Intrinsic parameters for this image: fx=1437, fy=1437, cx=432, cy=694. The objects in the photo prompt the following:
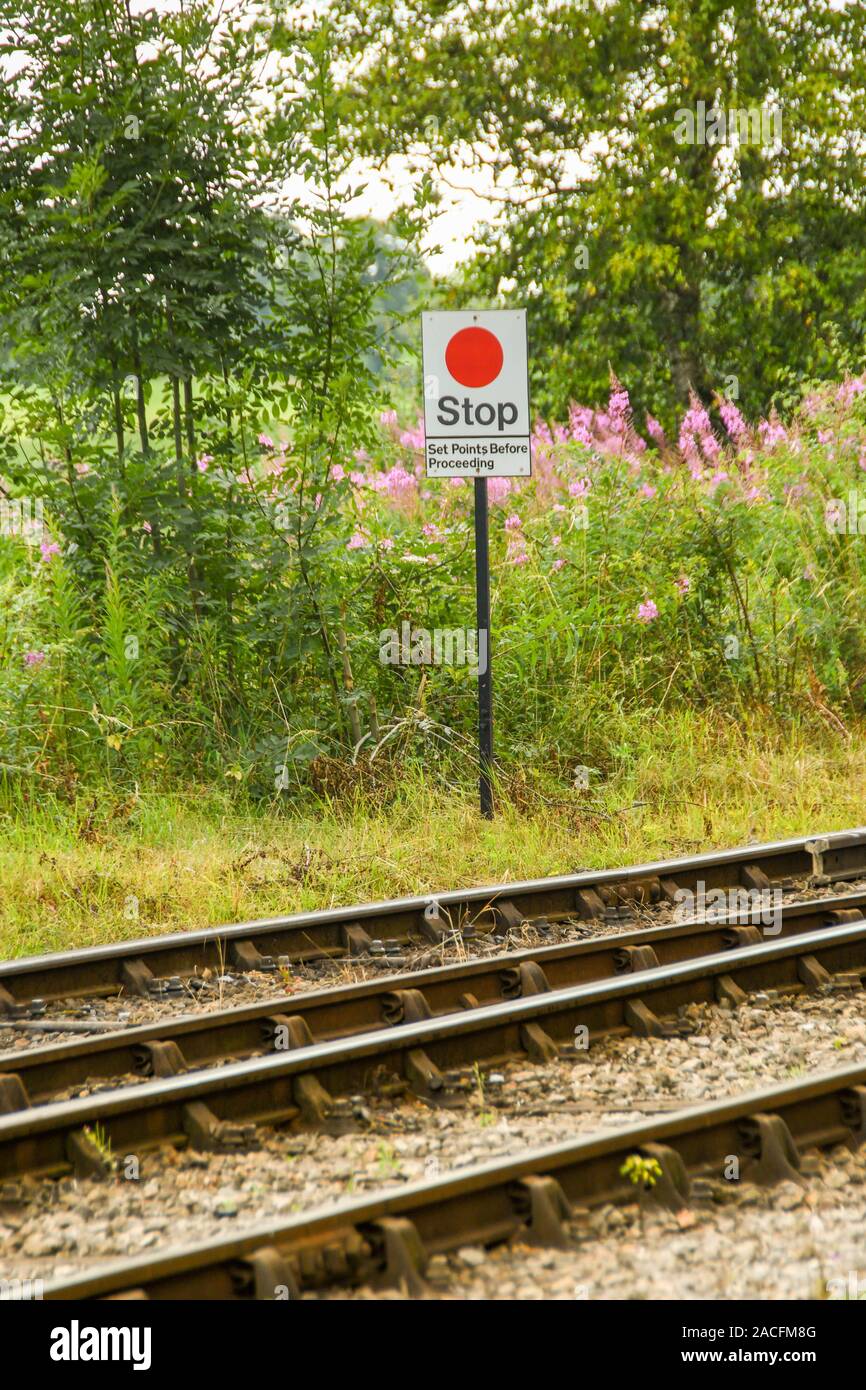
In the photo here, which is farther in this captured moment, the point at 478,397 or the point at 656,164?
the point at 656,164

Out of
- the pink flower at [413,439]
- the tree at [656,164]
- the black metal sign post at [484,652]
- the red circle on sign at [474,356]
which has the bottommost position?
the black metal sign post at [484,652]

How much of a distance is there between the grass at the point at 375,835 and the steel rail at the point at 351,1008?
126cm

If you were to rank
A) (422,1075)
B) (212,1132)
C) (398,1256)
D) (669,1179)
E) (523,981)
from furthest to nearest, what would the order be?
(523,981)
(422,1075)
(212,1132)
(669,1179)
(398,1256)

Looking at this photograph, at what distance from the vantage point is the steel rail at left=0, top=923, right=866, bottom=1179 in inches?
162

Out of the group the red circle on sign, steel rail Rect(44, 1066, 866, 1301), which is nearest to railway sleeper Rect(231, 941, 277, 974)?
steel rail Rect(44, 1066, 866, 1301)

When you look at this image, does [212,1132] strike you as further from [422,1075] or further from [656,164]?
[656,164]

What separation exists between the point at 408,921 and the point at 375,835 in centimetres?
116

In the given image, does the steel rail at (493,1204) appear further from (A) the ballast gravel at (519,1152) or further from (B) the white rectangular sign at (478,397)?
(B) the white rectangular sign at (478,397)

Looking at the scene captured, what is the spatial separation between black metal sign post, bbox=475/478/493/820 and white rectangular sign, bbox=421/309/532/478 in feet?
0.67

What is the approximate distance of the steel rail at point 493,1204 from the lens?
321 cm

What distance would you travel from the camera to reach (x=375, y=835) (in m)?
7.67

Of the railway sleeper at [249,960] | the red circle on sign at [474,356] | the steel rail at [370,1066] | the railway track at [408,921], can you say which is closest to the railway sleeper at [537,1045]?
the steel rail at [370,1066]

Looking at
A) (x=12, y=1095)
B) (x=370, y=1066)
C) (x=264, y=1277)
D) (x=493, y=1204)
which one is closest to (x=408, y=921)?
(x=370, y=1066)

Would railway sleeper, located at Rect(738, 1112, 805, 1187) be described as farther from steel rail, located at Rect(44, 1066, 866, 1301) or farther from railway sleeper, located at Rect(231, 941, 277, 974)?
railway sleeper, located at Rect(231, 941, 277, 974)
